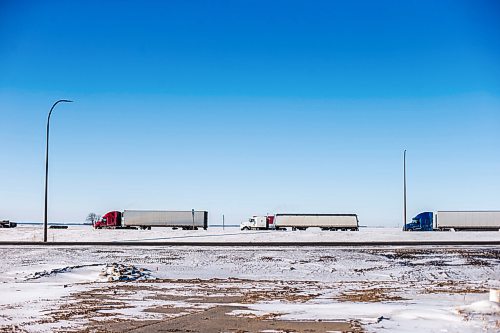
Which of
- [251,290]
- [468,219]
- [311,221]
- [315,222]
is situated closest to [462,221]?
[468,219]

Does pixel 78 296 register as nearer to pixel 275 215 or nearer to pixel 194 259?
pixel 194 259

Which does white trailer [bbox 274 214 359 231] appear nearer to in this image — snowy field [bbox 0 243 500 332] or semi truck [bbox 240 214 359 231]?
semi truck [bbox 240 214 359 231]

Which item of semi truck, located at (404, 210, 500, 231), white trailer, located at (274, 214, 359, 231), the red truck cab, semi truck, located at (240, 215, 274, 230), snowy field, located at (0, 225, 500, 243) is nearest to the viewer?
snowy field, located at (0, 225, 500, 243)

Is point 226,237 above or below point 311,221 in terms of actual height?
below

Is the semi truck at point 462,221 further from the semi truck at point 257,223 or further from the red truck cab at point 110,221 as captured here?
the red truck cab at point 110,221

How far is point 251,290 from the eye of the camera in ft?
63.9

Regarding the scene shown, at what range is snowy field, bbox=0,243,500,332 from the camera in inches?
500

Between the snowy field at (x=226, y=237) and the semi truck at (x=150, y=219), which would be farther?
the semi truck at (x=150, y=219)

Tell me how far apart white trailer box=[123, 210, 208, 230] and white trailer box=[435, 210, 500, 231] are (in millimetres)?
34090

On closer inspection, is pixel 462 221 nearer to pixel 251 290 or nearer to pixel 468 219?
pixel 468 219

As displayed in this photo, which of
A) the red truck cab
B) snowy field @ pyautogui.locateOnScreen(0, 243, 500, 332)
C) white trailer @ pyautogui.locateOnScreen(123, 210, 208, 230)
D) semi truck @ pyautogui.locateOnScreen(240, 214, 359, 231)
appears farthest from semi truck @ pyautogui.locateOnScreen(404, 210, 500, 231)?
snowy field @ pyautogui.locateOnScreen(0, 243, 500, 332)

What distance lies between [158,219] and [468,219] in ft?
138

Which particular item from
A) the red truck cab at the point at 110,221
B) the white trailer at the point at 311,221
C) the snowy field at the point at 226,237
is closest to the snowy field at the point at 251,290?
the snowy field at the point at 226,237

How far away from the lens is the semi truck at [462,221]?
78188 millimetres
